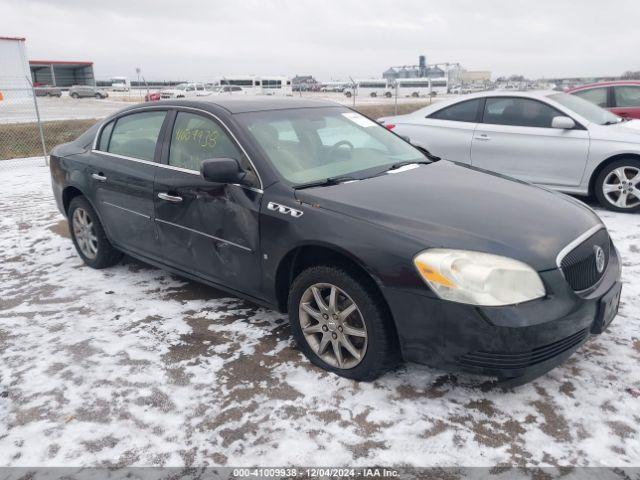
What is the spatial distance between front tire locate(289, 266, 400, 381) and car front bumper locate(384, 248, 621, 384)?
0.38ft

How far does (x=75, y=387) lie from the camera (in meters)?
2.98

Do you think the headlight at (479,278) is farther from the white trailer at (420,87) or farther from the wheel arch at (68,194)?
the white trailer at (420,87)

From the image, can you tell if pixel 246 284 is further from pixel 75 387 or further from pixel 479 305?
pixel 479 305

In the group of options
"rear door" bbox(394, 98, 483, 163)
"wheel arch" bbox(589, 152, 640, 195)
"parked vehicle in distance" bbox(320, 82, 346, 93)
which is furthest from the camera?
"parked vehicle in distance" bbox(320, 82, 346, 93)

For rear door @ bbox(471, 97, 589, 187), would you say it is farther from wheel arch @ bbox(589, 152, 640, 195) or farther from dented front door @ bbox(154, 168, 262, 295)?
dented front door @ bbox(154, 168, 262, 295)

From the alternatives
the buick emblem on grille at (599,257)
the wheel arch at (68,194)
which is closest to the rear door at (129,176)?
the wheel arch at (68,194)

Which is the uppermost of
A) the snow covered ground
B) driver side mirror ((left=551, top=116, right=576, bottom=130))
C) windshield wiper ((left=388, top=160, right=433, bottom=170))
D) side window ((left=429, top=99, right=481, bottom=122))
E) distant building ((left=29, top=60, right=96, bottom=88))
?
distant building ((left=29, top=60, right=96, bottom=88))

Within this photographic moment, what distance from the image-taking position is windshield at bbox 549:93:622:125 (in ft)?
21.1

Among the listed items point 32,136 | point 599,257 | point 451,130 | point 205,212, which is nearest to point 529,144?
point 451,130

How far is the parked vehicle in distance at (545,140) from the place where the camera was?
605 centimetres

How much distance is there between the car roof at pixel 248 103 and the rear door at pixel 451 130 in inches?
128

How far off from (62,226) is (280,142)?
4282mm

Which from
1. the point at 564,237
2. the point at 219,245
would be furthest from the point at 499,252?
the point at 219,245

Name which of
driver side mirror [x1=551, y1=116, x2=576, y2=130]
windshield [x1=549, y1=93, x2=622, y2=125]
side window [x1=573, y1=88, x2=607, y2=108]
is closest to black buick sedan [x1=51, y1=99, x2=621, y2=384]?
driver side mirror [x1=551, y1=116, x2=576, y2=130]
